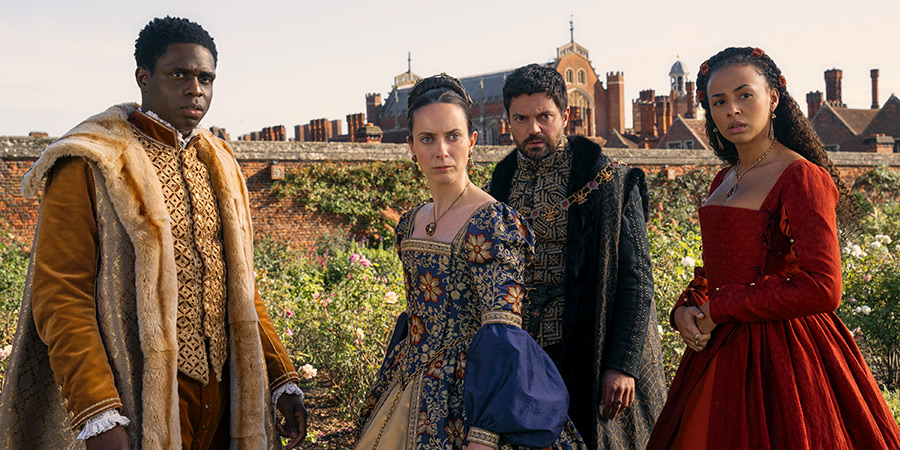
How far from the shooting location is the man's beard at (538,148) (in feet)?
8.83

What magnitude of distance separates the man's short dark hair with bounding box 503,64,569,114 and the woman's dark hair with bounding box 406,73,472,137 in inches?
18.7

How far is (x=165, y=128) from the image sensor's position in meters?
2.14

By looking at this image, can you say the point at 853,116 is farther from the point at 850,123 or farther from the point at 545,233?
the point at 545,233

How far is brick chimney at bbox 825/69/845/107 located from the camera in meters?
35.3

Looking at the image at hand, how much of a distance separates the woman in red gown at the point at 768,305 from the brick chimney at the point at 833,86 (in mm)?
37589

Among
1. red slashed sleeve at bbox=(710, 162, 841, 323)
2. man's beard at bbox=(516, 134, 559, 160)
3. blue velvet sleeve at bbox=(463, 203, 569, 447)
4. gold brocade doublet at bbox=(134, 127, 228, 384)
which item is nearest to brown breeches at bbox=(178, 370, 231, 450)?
gold brocade doublet at bbox=(134, 127, 228, 384)

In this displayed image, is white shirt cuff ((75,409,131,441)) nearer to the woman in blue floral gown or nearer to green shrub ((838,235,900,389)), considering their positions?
the woman in blue floral gown

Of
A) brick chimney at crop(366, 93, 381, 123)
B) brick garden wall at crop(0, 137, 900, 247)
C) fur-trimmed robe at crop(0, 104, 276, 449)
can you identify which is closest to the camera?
fur-trimmed robe at crop(0, 104, 276, 449)

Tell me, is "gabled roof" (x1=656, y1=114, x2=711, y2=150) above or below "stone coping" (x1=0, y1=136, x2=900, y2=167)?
above

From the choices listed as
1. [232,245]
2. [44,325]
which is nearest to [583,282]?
[232,245]

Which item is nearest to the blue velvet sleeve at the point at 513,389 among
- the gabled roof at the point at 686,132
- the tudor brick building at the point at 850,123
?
the gabled roof at the point at 686,132

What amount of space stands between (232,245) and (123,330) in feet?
1.34

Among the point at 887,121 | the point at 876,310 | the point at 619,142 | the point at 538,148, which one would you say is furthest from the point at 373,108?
the point at 538,148

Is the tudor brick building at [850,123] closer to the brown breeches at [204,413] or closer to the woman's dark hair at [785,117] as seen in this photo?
the woman's dark hair at [785,117]
